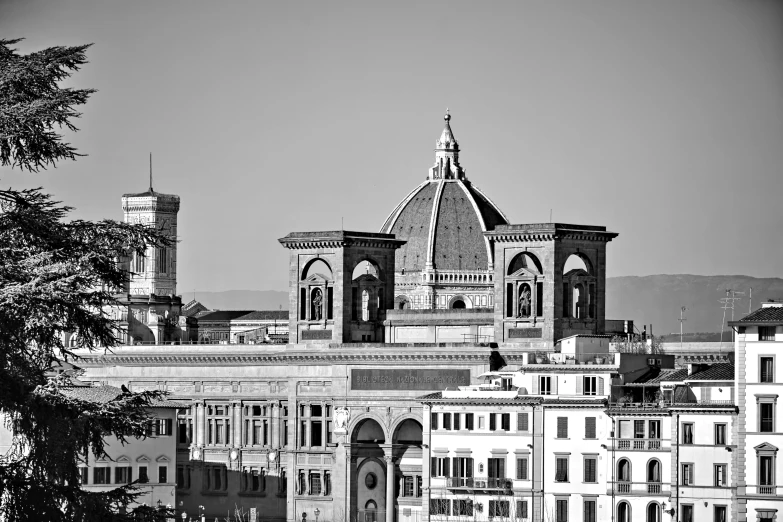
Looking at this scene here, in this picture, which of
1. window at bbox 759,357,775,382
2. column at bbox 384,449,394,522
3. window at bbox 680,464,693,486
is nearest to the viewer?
window at bbox 759,357,775,382

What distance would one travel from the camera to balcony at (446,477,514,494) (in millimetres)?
78312

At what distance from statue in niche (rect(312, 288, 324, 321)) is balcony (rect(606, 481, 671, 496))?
24970mm

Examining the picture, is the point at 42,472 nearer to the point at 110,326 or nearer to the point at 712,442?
the point at 110,326

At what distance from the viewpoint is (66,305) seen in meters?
27.4

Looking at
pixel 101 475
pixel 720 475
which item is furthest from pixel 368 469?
pixel 720 475

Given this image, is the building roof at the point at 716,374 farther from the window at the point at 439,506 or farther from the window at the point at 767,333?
the window at the point at 439,506

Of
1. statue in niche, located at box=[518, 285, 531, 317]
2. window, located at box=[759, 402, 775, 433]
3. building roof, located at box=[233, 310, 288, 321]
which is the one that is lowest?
window, located at box=[759, 402, 775, 433]

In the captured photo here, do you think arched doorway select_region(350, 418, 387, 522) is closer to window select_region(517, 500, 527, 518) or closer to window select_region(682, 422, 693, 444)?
window select_region(517, 500, 527, 518)

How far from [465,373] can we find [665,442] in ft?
56.0

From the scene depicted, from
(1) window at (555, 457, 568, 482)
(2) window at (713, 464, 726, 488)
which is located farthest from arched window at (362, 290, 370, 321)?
(2) window at (713, 464, 726, 488)

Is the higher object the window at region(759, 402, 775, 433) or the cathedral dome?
the cathedral dome

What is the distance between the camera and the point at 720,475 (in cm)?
7200

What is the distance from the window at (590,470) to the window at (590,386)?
306 cm

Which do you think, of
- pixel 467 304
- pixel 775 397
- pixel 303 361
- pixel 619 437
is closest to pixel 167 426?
pixel 303 361
